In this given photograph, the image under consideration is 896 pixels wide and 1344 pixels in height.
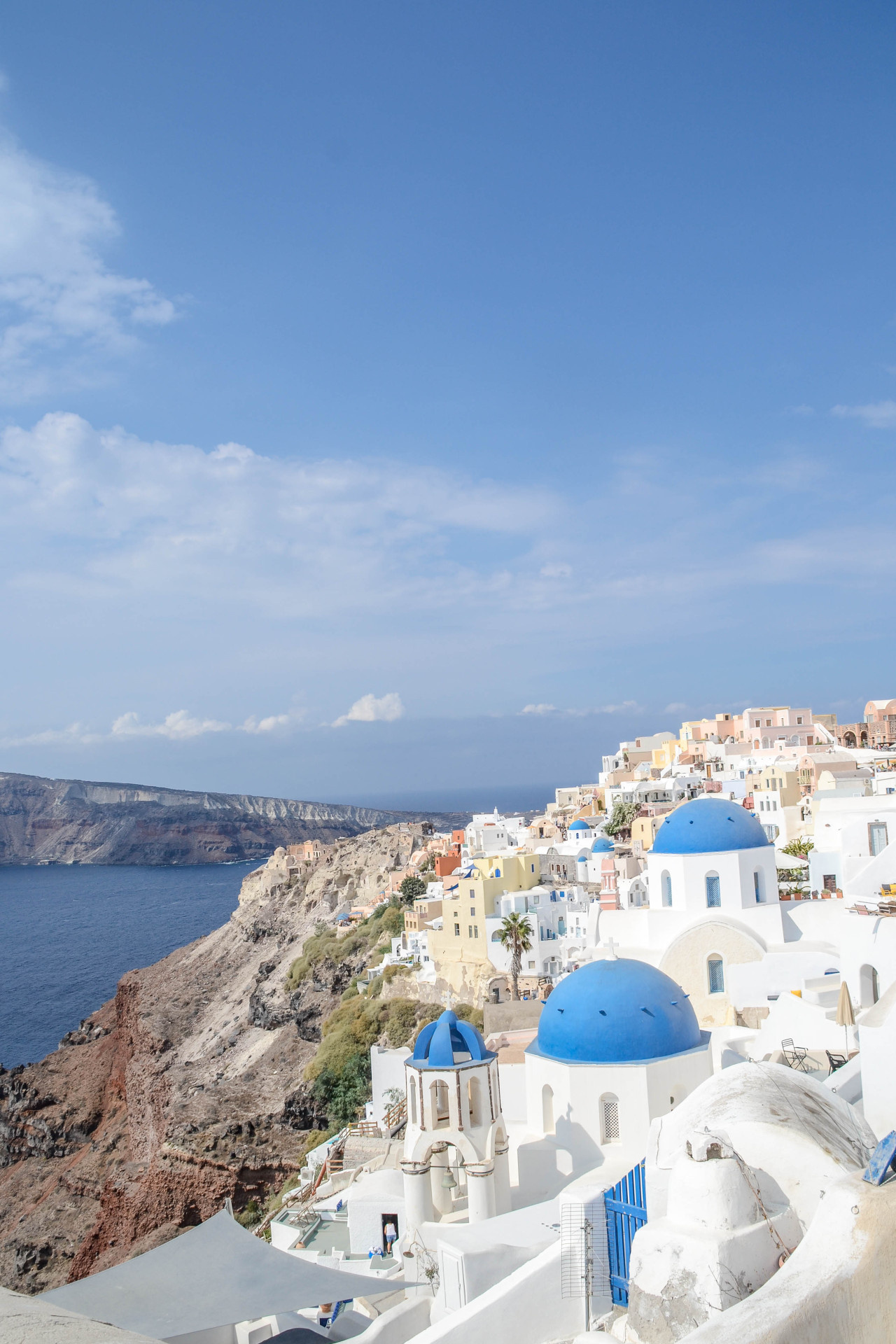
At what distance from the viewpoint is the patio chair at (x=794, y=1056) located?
14805 millimetres

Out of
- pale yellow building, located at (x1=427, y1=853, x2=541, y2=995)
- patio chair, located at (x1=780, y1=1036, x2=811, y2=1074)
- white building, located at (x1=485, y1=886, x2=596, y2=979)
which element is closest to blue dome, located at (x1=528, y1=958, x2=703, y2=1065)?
patio chair, located at (x1=780, y1=1036, x2=811, y2=1074)

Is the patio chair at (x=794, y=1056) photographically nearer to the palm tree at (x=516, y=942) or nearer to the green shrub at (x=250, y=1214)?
the palm tree at (x=516, y=942)

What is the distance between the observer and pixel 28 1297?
4.82m

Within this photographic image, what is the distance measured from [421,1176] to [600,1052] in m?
3.02

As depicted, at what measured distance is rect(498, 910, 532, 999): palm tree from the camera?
3488cm

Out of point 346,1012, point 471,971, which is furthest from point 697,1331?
point 346,1012

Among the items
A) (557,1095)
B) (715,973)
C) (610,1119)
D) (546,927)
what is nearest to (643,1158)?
(610,1119)

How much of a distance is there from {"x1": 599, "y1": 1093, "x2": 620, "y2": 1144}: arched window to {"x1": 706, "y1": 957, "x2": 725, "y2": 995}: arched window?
699 centimetres

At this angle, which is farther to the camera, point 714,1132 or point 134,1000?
point 134,1000

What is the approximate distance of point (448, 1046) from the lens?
43.3 feet

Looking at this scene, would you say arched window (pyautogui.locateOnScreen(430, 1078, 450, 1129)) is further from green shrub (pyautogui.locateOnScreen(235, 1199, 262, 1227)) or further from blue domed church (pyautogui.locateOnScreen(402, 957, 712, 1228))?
green shrub (pyautogui.locateOnScreen(235, 1199, 262, 1227))

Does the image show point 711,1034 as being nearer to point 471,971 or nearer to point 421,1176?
point 421,1176

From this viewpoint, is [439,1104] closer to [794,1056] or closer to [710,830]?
[794,1056]

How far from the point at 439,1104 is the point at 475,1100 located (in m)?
0.51
